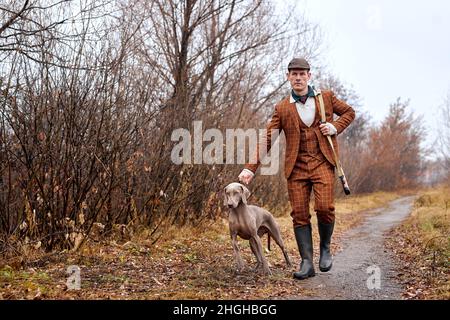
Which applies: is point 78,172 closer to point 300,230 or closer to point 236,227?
point 236,227

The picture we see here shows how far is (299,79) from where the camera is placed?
5801mm

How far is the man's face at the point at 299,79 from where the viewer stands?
228 inches

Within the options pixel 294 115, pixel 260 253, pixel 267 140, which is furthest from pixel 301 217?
Result: pixel 294 115

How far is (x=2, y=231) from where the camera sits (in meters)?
6.64

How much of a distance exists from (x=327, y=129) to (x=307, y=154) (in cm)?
36

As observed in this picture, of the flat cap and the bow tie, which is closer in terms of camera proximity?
the flat cap

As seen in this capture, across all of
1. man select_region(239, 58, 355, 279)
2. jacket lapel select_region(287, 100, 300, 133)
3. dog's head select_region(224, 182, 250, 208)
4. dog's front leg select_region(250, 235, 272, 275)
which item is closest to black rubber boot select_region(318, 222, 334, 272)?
man select_region(239, 58, 355, 279)

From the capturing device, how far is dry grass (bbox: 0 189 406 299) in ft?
15.7

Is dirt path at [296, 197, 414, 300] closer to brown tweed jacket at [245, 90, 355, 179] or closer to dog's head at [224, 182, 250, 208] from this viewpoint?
dog's head at [224, 182, 250, 208]

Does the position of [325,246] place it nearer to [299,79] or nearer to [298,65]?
[299,79]

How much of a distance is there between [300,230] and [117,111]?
3291 mm

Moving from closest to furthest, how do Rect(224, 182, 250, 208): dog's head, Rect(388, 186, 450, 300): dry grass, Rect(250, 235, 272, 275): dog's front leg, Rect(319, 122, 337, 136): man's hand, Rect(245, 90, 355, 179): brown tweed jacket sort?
Rect(388, 186, 450, 300): dry grass, Rect(319, 122, 337, 136): man's hand, Rect(245, 90, 355, 179): brown tweed jacket, Rect(224, 182, 250, 208): dog's head, Rect(250, 235, 272, 275): dog's front leg

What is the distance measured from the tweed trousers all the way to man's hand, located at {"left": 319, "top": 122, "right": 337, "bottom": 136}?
8 cm
